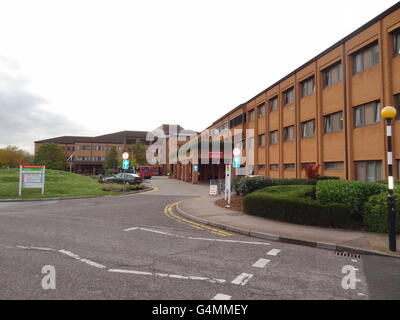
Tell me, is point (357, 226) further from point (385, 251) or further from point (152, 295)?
point (152, 295)

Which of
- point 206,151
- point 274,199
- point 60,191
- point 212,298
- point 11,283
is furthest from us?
point 206,151

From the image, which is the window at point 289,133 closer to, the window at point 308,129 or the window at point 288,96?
the window at point 308,129

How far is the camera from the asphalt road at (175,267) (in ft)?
12.6

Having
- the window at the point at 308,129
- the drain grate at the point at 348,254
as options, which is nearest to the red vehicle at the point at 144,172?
the window at the point at 308,129

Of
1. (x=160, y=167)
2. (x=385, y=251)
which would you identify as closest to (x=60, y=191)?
(x=385, y=251)

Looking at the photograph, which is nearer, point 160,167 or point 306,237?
point 306,237

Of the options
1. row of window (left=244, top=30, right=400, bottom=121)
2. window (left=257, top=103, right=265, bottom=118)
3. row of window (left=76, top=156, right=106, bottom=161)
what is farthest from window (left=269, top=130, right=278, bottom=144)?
Answer: row of window (left=76, top=156, right=106, bottom=161)

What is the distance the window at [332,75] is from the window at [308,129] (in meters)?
3.33

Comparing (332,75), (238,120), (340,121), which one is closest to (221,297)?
(340,121)

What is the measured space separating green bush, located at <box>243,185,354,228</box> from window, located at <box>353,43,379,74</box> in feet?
37.3

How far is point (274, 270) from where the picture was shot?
16.0 ft

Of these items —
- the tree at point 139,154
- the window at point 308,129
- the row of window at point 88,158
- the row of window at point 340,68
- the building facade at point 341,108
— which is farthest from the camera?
the row of window at point 88,158

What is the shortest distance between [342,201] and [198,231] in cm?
488

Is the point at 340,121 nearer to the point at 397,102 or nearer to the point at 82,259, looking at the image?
the point at 397,102
